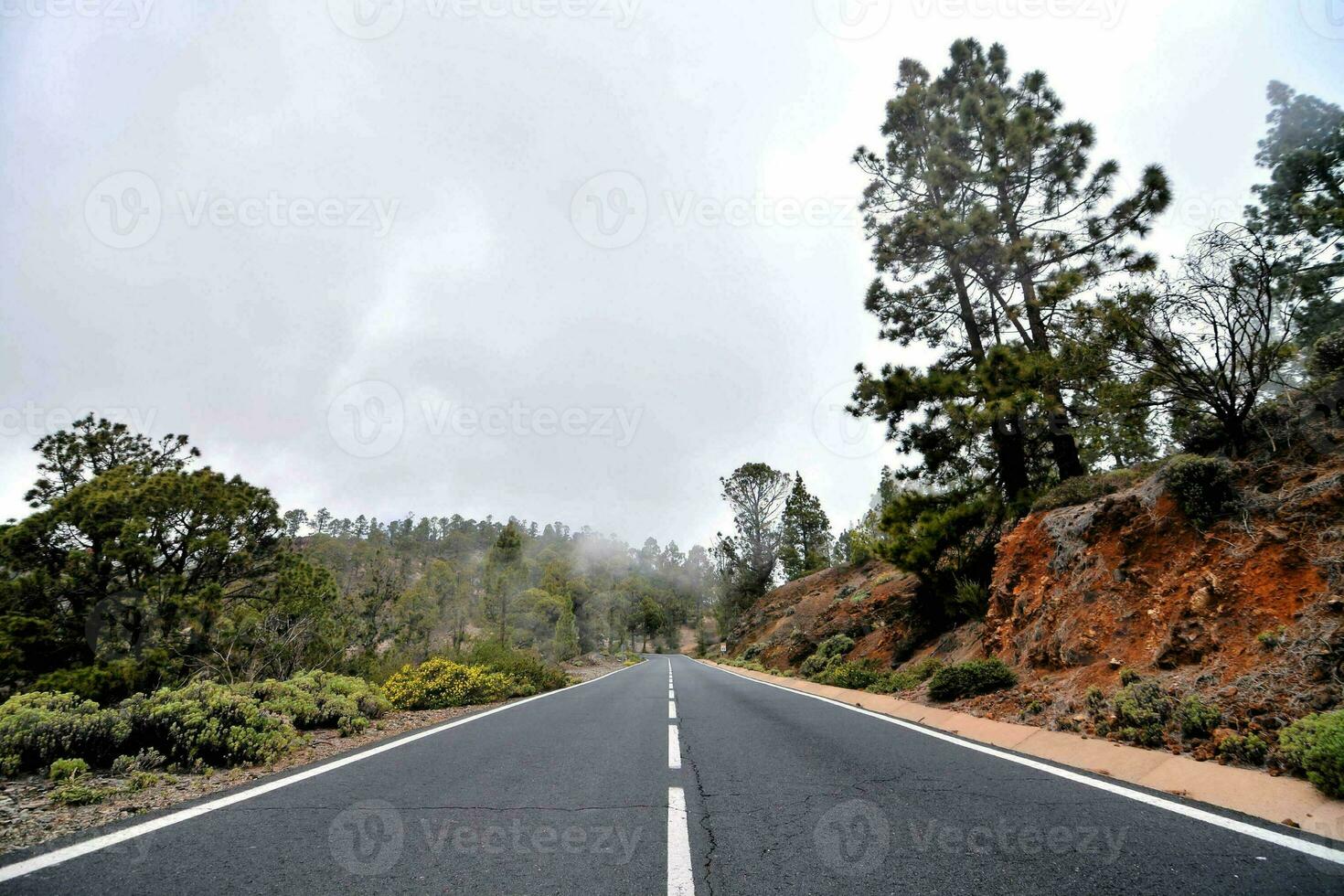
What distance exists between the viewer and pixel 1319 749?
4.05 metres

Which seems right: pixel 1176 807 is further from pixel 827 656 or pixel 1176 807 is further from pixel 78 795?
pixel 827 656

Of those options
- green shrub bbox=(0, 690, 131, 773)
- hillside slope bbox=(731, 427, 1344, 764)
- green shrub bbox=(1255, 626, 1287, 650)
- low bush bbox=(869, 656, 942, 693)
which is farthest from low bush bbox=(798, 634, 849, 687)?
green shrub bbox=(0, 690, 131, 773)

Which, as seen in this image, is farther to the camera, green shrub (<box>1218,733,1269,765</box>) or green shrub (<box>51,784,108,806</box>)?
green shrub (<box>1218,733,1269,765</box>)

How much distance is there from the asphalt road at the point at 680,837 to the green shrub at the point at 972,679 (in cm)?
439

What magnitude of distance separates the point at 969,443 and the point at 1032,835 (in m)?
14.3

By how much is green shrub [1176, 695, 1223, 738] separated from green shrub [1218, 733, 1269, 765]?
0.41 m

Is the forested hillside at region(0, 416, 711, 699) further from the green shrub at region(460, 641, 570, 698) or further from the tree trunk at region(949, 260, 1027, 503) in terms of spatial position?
the tree trunk at region(949, 260, 1027, 503)

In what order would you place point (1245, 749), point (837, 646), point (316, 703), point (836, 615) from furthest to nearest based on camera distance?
point (836, 615)
point (837, 646)
point (316, 703)
point (1245, 749)

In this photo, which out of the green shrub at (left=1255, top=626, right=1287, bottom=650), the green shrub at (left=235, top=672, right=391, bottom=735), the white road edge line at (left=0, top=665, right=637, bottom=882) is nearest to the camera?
the white road edge line at (left=0, top=665, right=637, bottom=882)

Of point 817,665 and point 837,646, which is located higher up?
point 837,646

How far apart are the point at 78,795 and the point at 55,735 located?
5.56 feet

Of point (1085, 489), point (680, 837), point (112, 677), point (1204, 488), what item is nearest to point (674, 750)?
point (680, 837)

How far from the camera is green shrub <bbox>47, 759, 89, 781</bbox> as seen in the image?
16.4ft

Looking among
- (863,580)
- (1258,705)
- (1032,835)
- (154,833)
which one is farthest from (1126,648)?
(863,580)
